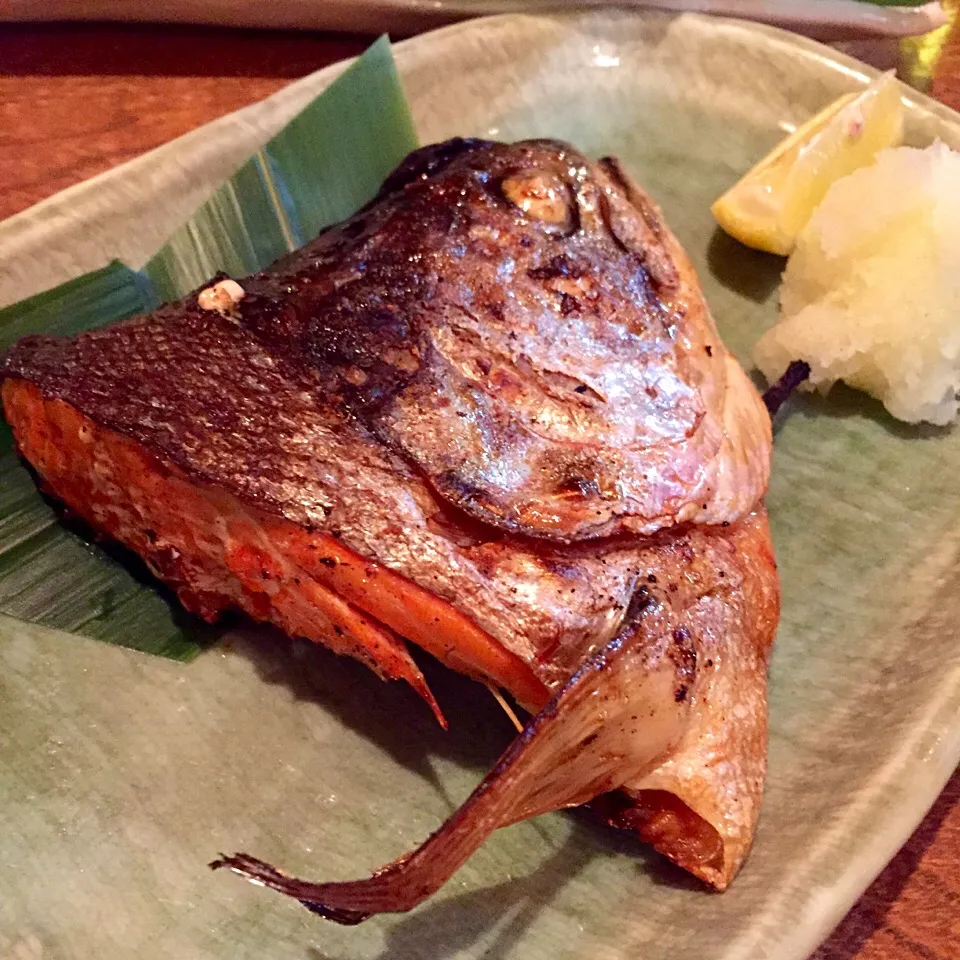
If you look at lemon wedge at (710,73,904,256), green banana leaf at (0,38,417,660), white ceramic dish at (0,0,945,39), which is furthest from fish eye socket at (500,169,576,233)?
white ceramic dish at (0,0,945,39)

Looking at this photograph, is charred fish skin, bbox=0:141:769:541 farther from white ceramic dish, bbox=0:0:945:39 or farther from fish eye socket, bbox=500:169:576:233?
white ceramic dish, bbox=0:0:945:39

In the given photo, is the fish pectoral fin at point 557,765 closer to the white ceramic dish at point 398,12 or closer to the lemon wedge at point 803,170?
the lemon wedge at point 803,170

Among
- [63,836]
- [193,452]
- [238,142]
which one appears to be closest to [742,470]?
[193,452]

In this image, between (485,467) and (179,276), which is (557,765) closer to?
(485,467)

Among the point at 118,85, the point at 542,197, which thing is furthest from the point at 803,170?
the point at 118,85

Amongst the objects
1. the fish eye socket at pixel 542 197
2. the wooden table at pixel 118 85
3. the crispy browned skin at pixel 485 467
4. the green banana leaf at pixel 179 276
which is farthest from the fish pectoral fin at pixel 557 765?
the wooden table at pixel 118 85

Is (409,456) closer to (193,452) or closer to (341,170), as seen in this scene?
(193,452)
